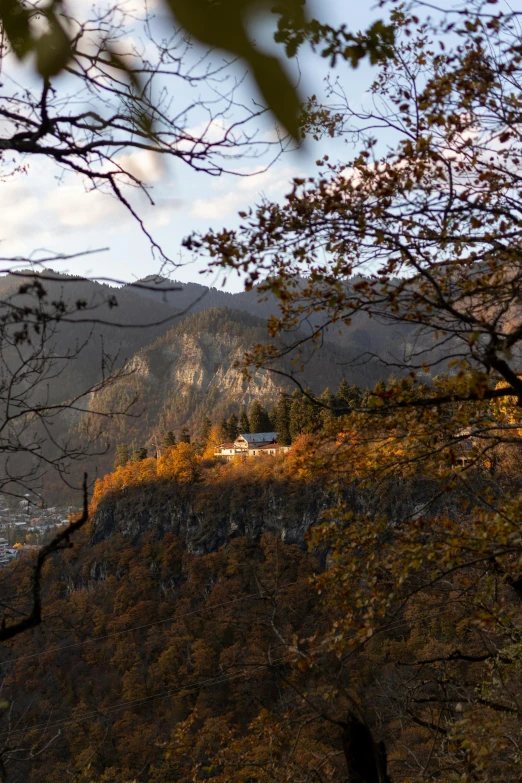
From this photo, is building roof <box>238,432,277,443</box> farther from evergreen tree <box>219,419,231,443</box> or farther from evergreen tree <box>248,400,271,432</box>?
evergreen tree <box>219,419,231,443</box>

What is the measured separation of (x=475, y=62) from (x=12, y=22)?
3.47 meters

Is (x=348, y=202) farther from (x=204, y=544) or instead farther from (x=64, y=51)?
(x=204, y=544)

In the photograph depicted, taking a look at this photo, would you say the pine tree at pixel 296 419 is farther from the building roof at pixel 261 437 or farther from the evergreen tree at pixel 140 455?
the evergreen tree at pixel 140 455

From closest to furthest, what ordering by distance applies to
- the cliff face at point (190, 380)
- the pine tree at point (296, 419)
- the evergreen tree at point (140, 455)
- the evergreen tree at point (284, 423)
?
the pine tree at point (296, 419), the evergreen tree at point (284, 423), the evergreen tree at point (140, 455), the cliff face at point (190, 380)

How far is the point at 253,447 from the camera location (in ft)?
173

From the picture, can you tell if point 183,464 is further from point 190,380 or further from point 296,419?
point 190,380

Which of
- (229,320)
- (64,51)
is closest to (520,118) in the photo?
(64,51)

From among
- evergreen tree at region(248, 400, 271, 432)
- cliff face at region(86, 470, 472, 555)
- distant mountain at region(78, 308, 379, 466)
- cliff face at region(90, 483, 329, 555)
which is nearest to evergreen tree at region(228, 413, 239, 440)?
evergreen tree at region(248, 400, 271, 432)

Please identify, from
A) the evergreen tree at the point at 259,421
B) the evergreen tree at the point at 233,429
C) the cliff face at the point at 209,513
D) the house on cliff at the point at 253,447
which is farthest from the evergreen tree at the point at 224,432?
the cliff face at the point at 209,513

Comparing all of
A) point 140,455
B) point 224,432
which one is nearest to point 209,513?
point 224,432

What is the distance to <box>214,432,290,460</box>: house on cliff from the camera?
50.2 metres

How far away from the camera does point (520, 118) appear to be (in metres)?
3.55

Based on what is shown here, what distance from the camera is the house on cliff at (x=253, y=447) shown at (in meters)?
50.2

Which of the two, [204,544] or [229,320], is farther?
[229,320]
